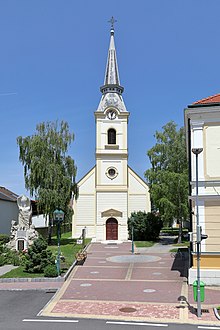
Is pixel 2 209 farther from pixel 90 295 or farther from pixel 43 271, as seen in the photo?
pixel 90 295

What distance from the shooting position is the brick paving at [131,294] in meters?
12.5

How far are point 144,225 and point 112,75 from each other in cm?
1919

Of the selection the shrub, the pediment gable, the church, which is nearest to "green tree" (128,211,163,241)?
the church

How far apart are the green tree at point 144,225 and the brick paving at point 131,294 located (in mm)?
15503

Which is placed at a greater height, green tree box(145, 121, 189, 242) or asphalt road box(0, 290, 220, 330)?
green tree box(145, 121, 189, 242)

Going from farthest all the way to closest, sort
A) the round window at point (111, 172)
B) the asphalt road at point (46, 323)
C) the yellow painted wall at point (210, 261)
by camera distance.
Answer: the round window at point (111, 172), the yellow painted wall at point (210, 261), the asphalt road at point (46, 323)

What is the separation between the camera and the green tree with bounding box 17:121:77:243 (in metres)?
35.9

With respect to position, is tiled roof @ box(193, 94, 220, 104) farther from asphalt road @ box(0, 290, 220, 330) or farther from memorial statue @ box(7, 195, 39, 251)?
memorial statue @ box(7, 195, 39, 251)

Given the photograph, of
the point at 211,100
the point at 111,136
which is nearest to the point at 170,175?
the point at 111,136

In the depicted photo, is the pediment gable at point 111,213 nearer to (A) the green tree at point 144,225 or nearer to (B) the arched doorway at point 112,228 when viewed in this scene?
(B) the arched doorway at point 112,228

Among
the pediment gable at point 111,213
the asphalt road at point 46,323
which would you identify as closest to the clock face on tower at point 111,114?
the pediment gable at point 111,213

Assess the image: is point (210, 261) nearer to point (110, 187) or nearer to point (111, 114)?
point (110, 187)

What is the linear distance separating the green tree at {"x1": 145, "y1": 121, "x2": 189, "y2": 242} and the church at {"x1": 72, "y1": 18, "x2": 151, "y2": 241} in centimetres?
337

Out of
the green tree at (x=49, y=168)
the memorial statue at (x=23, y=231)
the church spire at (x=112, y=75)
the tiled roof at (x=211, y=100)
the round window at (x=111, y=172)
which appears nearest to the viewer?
the tiled roof at (x=211, y=100)
